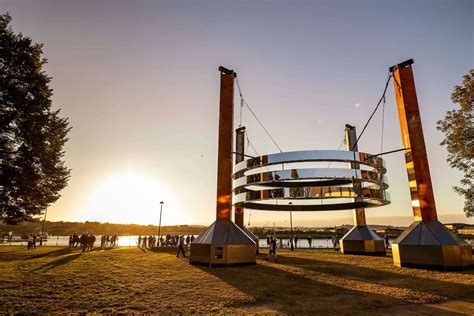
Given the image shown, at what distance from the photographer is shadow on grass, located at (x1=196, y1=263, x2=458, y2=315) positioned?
969 cm

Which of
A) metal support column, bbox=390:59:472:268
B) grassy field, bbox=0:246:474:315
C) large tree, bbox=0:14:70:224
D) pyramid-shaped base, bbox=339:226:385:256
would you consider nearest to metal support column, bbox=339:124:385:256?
pyramid-shaped base, bbox=339:226:385:256

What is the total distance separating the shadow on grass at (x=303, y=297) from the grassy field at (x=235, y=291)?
34mm

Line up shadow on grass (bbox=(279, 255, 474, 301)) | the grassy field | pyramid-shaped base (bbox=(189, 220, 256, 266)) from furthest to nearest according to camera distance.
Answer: pyramid-shaped base (bbox=(189, 220, 256, 266))
shadow on grass (bbox=(279, 255, 474, 301))
the grassy field

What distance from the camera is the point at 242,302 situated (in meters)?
10.6

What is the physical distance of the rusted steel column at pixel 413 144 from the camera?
21.3 m

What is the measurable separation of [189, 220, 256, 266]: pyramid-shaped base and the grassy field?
216cm

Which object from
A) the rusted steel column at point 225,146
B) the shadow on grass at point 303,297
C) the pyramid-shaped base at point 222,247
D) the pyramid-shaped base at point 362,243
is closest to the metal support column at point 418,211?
the shadow on grass at point 303,297

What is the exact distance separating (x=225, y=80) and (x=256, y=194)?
11.4 m

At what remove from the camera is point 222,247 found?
806 inches

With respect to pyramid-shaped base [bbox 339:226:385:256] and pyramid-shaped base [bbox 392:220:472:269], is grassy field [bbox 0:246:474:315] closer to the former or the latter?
pyramid-shaped base [bbox 392:220:472:269]

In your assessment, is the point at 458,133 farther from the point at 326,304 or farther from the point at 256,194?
the point at 326,304

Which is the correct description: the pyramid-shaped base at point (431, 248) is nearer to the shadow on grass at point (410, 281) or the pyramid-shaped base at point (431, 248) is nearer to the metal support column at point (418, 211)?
the metal support column at point (418, 211)

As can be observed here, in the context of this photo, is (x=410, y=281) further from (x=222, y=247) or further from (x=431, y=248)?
(x=222, y=247)

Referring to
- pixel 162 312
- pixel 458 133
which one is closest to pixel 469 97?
pixel 458 133
